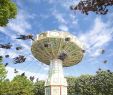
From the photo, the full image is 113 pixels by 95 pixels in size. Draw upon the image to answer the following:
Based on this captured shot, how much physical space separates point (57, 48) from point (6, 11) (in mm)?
55188

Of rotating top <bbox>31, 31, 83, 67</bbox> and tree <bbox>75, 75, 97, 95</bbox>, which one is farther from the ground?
rotating top <bbox>31, 31, 83, 67</bbox>

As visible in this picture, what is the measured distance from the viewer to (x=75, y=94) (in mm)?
79625

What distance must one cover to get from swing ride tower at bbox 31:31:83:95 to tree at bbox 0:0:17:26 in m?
49.6

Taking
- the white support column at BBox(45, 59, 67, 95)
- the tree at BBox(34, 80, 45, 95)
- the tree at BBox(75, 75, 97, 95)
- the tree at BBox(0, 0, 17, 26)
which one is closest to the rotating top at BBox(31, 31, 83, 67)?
the white support column at BBox(45, 59, 67, 95)

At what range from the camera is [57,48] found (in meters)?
72.3

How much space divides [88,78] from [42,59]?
15.0 metres

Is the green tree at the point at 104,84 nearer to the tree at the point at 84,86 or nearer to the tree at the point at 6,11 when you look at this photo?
the tree at the point at 84,86

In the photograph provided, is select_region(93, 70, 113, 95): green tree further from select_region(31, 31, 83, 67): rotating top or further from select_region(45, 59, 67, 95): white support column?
select_region(45, 59, 67, 95): white support column

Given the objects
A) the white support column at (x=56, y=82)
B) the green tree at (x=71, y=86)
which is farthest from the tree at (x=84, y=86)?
the white support column at (x=56, y=82)

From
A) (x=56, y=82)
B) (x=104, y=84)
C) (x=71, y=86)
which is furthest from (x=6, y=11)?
(x=71, y=86)

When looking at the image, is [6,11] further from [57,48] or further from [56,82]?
[57,48]

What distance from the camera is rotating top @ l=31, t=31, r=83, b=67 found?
69750 millimetres

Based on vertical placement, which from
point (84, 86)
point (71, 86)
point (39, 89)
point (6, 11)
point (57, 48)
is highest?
point (57, 48)

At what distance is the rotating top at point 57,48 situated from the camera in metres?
69.8
